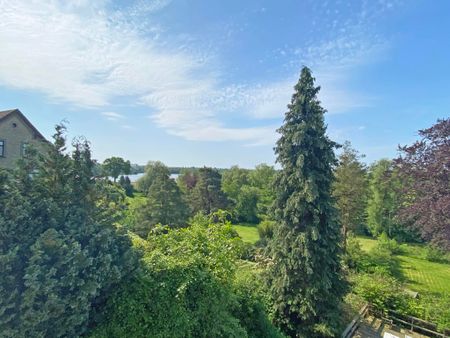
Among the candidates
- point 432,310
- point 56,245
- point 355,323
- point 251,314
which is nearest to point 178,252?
point 56,245

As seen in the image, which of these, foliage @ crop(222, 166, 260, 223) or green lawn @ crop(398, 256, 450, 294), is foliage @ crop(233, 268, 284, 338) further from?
foliage @ crop(222, 166, 260, 223)

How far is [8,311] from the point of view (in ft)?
11.1

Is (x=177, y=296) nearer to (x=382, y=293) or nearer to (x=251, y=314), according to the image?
(x=251, y=314)

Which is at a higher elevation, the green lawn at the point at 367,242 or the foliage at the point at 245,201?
the foliage at the point at 245,201

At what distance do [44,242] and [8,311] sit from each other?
910 mm

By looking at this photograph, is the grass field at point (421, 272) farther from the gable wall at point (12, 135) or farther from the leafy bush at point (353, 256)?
the gable wall at point (12, 135)

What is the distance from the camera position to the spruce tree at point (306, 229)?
29.1ft

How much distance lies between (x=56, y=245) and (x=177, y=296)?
209cm

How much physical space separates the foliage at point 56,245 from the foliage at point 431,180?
11.3m

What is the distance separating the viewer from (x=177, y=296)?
14.8 feet

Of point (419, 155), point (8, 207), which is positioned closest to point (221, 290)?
point (8, 207)

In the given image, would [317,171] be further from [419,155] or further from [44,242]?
[44,242]

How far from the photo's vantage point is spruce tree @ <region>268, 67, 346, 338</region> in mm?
8867

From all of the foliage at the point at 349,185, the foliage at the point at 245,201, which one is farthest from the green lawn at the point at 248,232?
the foliage at the point at 349,185
